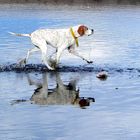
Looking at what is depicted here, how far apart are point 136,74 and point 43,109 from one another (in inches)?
196

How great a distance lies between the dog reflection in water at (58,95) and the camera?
39.4 ft

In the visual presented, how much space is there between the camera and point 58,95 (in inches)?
504

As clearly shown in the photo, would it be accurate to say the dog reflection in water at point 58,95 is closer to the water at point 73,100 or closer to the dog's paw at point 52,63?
the water at point 73,100

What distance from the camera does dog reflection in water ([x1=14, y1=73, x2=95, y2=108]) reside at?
12.0 metres

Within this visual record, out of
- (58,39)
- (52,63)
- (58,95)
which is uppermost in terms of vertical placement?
(58,39)

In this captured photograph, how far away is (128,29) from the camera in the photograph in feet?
99.2

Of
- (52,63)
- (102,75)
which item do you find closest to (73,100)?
(102,75)

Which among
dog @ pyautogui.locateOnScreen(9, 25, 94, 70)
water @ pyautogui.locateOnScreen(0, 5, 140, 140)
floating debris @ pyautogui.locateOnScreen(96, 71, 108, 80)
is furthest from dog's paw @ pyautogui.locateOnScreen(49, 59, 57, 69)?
floating debris @ pyautogui.locateOnScreen(96, 71, 108, 80)

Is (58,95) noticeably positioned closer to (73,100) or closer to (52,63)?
(73,100)

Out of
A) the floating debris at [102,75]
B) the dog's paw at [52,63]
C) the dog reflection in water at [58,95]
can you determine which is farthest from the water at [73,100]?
the dog's paw at [52,63]

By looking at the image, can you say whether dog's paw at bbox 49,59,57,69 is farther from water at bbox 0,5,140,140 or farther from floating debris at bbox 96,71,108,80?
floating debris at bbox 96,71,108,80

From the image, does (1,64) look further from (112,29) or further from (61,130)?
(112,29)

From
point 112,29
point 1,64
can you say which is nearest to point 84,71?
point 1,64

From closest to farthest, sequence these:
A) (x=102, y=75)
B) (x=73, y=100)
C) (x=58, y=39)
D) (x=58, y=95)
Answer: (x=73, y=100)
(x=58, y=95)
(x=102, y=75)
(x=58, y=39)
